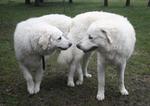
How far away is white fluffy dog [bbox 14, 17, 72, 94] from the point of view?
5.81 metres

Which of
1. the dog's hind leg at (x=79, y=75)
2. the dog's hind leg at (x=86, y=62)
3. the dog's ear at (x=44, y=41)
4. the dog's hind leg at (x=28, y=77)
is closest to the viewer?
the dog's ear at (x=44, y=41)

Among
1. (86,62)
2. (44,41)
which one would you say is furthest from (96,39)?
(86,62)

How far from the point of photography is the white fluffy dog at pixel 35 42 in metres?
5.81

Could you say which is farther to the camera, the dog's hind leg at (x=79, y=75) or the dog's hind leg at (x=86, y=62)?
the dog's hind leg at (x=86, y=62)

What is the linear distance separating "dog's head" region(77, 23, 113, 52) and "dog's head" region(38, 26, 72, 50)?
295mm

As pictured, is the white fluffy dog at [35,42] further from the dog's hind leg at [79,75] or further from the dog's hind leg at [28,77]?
the dog's hind leg at [79,75]

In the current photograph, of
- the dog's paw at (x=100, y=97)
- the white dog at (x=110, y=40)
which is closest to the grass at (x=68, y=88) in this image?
the dog's paw at (x=100, y=97)

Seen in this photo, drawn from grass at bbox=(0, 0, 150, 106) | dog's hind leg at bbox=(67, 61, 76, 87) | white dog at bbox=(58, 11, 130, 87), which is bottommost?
grass at bbox=(0, 0, 150, 106)

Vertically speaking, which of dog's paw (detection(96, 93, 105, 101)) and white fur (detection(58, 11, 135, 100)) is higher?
white fur (detection(58, 11, 135, 100))

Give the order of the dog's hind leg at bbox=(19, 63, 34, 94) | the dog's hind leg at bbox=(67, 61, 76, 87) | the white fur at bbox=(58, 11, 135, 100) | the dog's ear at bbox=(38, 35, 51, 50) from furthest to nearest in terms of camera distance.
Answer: the dog's hind leg at bbox=(67, 61, 76, 87)
the dog's hind leg at bbox=(19, 63, 34, 94)
the white fur at bbox=(58, 11, 135, 100)
the dog's ear at bbox=(38, 35, 51, 50)

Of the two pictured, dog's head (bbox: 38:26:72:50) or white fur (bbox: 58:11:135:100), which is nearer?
dog's head (bbox: 38:26:72:50)

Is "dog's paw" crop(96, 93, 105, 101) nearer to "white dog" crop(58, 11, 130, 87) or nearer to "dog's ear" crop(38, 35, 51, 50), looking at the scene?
"white dog" crop(58, 11, 130, 87)

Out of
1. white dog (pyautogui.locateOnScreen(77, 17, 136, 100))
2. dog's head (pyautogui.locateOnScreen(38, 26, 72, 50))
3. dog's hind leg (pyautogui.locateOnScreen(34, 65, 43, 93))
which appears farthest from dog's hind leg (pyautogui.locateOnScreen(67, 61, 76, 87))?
dog's head (pyautogui.locateOnScreen(38, 26, 72, 50))

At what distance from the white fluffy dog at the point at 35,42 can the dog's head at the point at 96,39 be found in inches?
13.6
